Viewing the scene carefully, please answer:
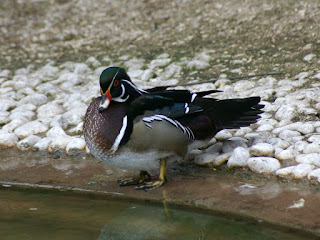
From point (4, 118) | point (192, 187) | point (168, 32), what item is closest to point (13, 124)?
point (4, 118)

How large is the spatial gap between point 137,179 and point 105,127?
1.89ft

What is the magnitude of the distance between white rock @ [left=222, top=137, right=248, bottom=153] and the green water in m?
0.84

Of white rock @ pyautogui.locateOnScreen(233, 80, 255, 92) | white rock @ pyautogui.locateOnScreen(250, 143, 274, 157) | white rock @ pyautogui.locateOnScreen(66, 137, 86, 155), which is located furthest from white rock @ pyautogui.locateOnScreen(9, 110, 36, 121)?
white rock @ pyautogui.locateOnScreen(250, 143, 274, 157)

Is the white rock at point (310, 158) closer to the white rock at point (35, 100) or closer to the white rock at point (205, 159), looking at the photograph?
the white rock at point (205, 159)

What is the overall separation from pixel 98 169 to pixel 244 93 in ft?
5.31

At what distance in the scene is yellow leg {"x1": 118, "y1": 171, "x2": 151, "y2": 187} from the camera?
4098 mm

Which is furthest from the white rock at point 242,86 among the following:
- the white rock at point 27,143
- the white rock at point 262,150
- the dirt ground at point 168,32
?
the white rock at point 27,143

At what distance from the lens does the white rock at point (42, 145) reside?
15.9 ft

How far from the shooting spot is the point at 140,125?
3775mm

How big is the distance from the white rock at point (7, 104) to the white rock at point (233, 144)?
2350 mm

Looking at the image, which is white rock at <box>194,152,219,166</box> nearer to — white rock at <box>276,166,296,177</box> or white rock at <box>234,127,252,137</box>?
white rock at <box>234,127,252,137</box>

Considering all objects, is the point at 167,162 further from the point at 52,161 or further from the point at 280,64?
the point at 280,64

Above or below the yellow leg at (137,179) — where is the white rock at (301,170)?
above

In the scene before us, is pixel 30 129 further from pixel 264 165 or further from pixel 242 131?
pixel 264 165
